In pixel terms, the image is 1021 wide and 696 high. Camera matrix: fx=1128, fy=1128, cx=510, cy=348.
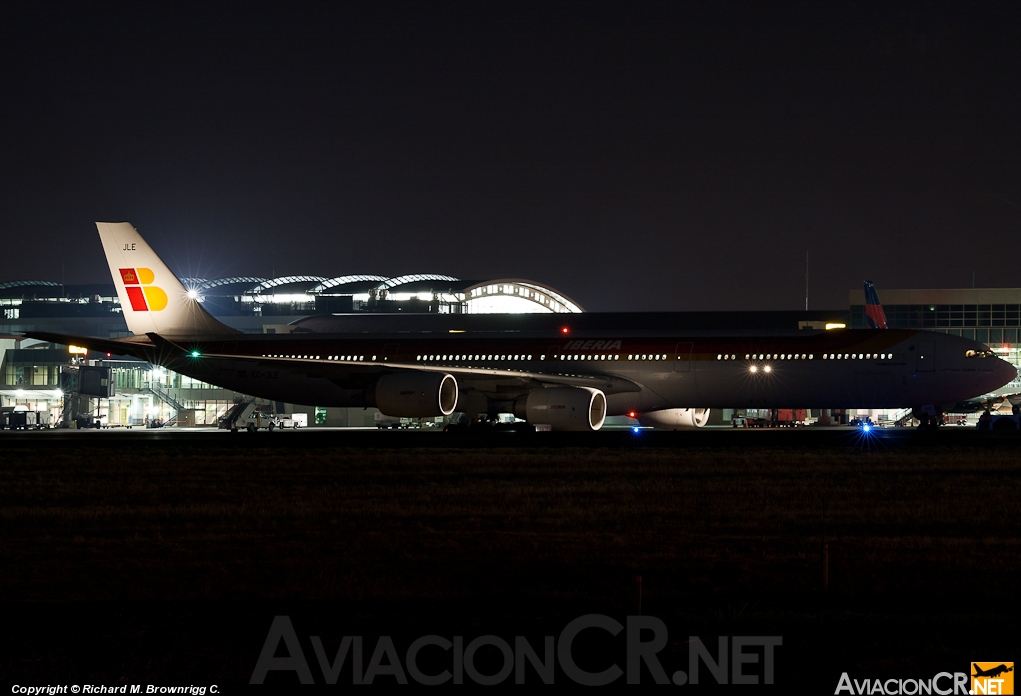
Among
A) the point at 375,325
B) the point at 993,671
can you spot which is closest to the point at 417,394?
the point at 993,671

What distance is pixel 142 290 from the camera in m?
52.0

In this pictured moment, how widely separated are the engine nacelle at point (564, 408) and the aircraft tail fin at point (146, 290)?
61.3 ft

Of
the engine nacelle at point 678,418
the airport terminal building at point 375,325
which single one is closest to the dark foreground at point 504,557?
the engine nacelle at point 678,418

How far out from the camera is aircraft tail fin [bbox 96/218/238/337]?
167ft

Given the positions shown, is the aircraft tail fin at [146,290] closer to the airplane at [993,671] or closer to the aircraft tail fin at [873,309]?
the airplane at [993,671]

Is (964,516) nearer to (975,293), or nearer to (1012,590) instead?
(1012,590)

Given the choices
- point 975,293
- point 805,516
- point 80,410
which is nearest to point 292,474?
point 805,516

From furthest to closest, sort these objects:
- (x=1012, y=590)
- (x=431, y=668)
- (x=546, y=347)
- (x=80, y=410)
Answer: (x=80, y=410) < (x=546, y=347) < (x=1012, y=590) < (x=431, y=668)

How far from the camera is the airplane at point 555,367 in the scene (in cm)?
4369

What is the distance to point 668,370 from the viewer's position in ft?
150

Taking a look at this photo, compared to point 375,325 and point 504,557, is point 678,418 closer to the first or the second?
point 504,557

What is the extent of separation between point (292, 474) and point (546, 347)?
21.1 m

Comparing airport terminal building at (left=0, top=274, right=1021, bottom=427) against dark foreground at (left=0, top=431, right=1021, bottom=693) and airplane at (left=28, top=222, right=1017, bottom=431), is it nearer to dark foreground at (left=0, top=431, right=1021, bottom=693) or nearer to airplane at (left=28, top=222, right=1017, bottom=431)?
airplane at (left=28, top=222, right=1017, bottom=431)

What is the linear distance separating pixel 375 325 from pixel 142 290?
39086 millimetres
